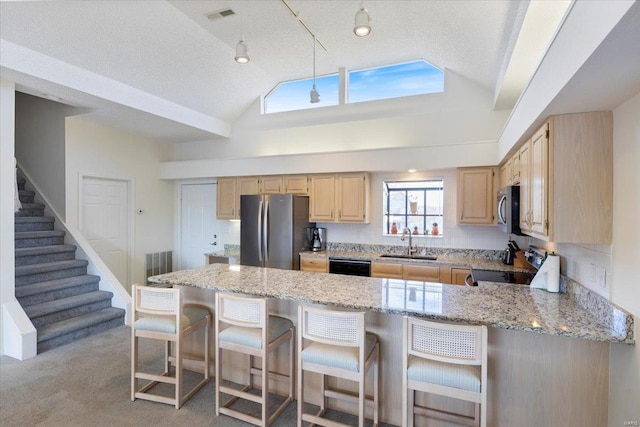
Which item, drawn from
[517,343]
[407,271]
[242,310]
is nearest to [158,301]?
[242,310]

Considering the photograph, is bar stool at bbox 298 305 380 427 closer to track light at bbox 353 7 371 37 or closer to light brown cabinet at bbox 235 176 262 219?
track light at bbox 353 7 371 37

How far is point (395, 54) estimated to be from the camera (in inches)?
175

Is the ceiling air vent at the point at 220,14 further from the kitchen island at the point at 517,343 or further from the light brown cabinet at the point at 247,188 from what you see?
the kitchen island at the point at 517,343

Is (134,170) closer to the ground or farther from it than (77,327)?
farther from it

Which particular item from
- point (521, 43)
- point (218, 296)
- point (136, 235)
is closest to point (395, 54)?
point (521, 43)

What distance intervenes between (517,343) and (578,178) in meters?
1.05

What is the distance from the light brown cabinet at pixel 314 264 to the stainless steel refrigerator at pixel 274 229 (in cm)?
9

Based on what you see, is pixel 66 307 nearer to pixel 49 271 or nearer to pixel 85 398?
pixel 49 271

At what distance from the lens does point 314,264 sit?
15.9ft

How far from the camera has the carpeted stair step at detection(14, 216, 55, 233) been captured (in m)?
4.64

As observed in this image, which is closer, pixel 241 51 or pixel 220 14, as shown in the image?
pixel 241 51

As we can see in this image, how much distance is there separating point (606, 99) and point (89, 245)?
5.85 meters

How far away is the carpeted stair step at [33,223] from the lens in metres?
4.64

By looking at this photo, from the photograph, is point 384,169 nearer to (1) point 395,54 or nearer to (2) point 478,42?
(1) point 395,54
